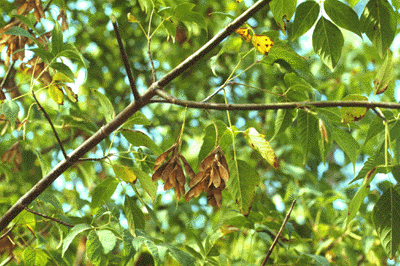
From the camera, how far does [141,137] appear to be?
1.79 ft

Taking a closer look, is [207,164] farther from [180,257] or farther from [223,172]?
[180,257]

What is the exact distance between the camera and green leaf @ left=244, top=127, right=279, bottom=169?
452 millimetres

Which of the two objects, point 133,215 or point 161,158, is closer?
point 161,158

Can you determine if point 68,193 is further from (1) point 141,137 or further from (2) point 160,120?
(2) point 160,120

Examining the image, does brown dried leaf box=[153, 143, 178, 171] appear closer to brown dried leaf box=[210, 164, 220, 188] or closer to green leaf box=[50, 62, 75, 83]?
brown dried leaf box=[210, 164, 220, 188]

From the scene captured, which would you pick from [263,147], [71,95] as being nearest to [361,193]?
[263,147]

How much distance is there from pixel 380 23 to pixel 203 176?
12.1 inches

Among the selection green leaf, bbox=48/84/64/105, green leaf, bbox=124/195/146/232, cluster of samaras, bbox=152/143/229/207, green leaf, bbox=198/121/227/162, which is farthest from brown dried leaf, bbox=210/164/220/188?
green leaf, bbox=48/84/64/105

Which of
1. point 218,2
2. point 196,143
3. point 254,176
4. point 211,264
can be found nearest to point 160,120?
point 196,143

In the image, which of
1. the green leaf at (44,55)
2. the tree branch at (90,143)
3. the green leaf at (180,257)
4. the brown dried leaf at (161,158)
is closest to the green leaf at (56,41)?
the green leaf at (44,55)

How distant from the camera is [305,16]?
50 cm

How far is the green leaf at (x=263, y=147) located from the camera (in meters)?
0.45

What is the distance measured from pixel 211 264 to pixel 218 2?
1.39m

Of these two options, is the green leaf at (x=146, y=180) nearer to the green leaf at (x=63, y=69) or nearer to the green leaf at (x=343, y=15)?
the green leaf at (x=63, y=69)
